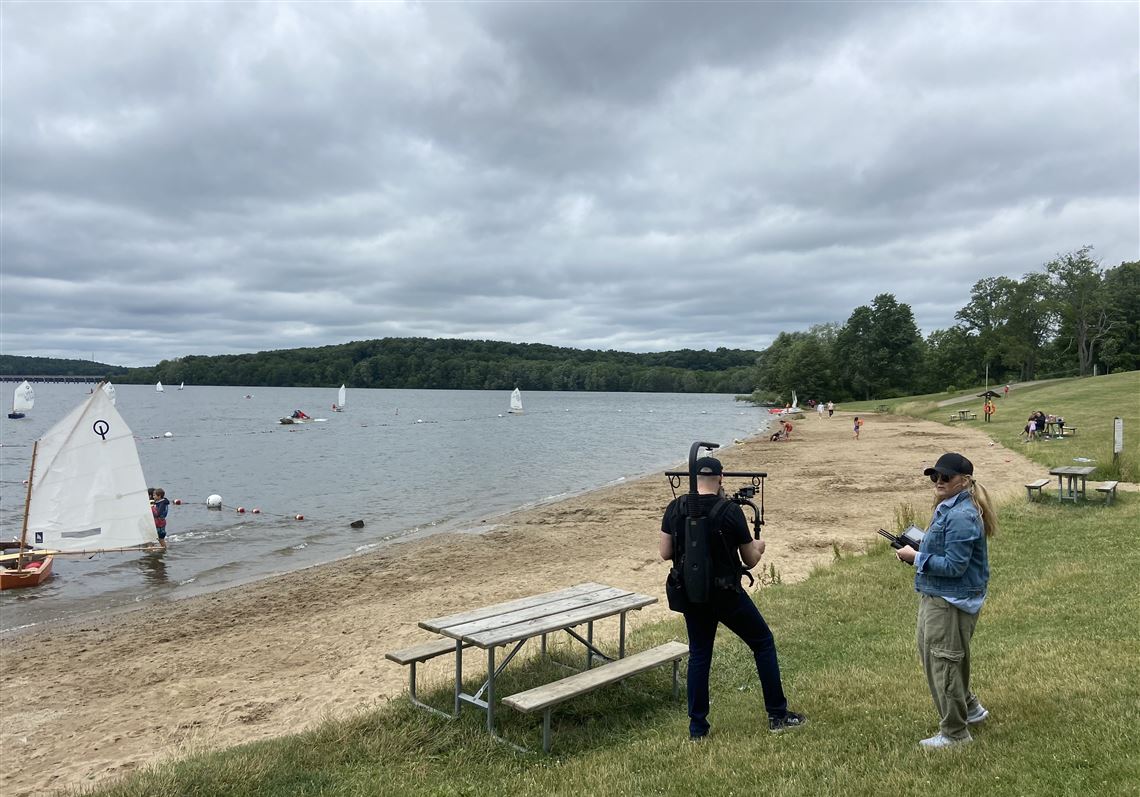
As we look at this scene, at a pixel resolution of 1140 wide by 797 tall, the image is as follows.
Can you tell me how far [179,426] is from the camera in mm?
69438

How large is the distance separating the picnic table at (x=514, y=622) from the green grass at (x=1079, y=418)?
15.7 metres

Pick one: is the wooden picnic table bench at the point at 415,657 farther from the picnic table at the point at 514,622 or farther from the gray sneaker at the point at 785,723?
the gray sneaker at the point at 785,723

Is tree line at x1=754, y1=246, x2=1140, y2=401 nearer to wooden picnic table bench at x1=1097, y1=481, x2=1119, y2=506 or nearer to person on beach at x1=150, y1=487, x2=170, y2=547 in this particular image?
wooden picnic table bench at x1=1097, y1=481, x2=1119, y2=506

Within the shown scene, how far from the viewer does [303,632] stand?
1189cm

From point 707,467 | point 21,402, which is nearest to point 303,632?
point 707,467

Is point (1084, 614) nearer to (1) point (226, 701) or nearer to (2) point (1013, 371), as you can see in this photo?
(1) point (226, 701)

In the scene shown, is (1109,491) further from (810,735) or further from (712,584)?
(712,584)

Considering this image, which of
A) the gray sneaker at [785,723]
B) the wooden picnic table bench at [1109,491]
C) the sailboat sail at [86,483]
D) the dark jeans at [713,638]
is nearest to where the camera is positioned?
the dark jeans at [713,638]

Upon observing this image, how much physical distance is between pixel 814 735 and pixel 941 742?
810 millimetres

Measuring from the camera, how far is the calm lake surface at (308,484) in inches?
664

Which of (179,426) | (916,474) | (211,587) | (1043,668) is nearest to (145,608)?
(211,587)

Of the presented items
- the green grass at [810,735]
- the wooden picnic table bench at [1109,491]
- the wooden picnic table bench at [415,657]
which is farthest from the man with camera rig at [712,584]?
the wooden picnic table bench at [1109,491]

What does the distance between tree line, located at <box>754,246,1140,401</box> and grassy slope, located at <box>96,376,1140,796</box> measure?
88.1m

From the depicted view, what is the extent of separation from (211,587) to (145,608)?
1694 mm
